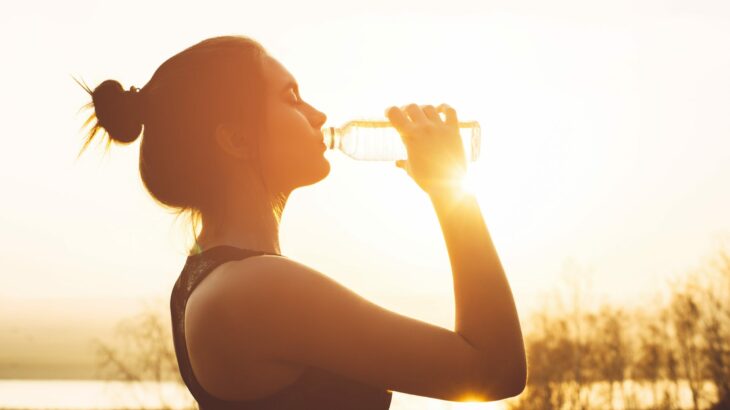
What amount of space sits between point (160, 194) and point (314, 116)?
1.51 feet

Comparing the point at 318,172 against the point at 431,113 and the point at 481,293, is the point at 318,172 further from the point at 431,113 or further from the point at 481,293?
the point at 481,293

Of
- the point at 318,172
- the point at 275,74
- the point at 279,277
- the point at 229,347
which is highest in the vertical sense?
the point at 275,74

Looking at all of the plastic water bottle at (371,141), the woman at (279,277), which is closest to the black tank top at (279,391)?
the woman at (279,277)

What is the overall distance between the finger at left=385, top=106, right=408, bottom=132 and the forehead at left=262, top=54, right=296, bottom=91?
1.31 feet

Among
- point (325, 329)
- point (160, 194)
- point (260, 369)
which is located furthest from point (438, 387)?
point (160, 194)

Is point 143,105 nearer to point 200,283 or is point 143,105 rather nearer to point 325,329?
point 200,283

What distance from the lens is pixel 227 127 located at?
1842 mm

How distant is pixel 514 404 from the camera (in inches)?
1563

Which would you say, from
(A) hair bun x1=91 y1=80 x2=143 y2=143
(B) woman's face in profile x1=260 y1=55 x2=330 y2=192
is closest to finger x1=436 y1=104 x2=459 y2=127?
(B) woman's face in profile x1=260 y1=55 x2=330 y2=192

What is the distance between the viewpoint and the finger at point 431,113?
1.59m

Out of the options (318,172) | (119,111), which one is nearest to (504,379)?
(318,172)

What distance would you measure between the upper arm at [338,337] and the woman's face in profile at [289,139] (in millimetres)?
405

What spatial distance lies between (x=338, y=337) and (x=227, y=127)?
25.3 inches

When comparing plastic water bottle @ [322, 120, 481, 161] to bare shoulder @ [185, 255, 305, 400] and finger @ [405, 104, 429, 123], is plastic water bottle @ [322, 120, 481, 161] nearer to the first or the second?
finger @ [405, 104, 429, 123]
